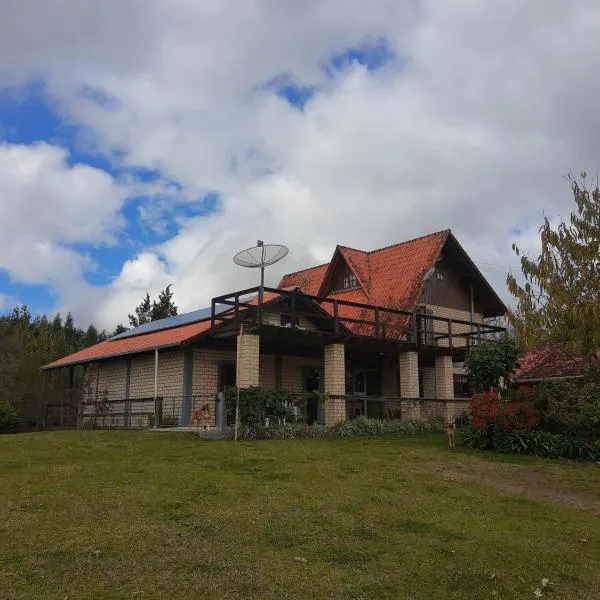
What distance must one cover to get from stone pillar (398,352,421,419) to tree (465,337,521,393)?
279 cm

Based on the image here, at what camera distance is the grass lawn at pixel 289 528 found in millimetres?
5188

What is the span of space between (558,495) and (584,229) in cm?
433

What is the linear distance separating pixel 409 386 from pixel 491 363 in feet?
12.4

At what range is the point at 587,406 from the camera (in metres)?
14.3

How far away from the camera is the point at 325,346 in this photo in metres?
19.8

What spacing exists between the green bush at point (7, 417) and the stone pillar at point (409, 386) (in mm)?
16415

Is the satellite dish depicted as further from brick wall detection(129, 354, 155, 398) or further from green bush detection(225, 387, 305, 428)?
brick wall detection(129, 354, 155, 398)

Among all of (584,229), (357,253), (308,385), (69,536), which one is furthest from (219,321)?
(69,536)

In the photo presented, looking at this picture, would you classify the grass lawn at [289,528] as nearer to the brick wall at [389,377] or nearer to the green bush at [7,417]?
the brick wall at [389,377]

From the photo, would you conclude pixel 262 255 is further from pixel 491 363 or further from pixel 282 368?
pixel 491 363

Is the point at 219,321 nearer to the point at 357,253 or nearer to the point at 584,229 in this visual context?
the point at 357,253

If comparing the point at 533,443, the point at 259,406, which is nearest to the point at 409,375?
the point at 533,443

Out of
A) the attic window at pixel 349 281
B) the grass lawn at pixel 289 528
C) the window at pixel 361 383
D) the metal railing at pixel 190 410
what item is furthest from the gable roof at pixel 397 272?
the grass lawn at pixel 289 528

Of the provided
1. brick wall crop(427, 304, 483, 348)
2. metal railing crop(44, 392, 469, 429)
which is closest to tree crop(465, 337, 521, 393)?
metal railing crop(44, 392, 469, 429)
